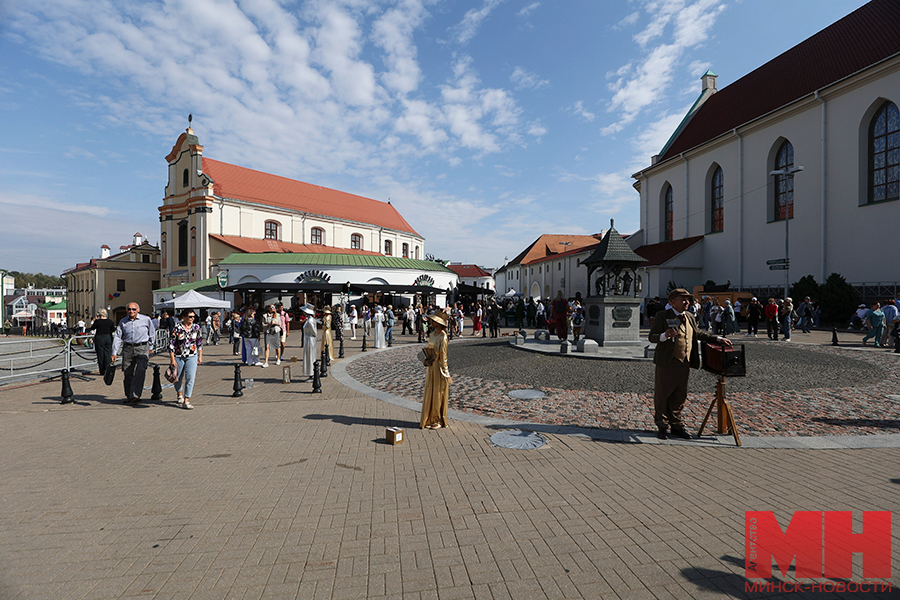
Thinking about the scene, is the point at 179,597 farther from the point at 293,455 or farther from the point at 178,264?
the point at 178,264

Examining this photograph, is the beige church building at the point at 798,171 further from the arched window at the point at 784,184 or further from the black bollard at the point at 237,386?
the black bollard at the point at 237,386

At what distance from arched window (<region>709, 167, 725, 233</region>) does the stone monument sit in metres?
25.5

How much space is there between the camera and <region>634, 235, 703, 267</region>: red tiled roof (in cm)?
3612

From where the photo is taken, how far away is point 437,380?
21.7 feet

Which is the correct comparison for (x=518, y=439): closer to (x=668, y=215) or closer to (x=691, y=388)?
(x=691, y=388)

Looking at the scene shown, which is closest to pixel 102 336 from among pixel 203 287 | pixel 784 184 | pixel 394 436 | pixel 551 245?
pixel 394 436

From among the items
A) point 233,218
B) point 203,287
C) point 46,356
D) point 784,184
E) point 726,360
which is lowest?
point 46,356

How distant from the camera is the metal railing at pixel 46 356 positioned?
424 inches

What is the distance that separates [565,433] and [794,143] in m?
33.1

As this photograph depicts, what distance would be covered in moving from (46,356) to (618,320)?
1797 cm

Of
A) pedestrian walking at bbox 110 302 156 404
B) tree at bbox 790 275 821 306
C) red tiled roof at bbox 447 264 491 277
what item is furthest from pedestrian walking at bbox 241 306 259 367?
red tiled roof at bbox 447 264 491 277

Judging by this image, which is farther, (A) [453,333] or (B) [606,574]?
(A) [453,333]

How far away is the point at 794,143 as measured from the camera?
2853 centimetres

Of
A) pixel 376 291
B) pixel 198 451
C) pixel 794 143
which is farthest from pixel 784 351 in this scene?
pixel 376 291
